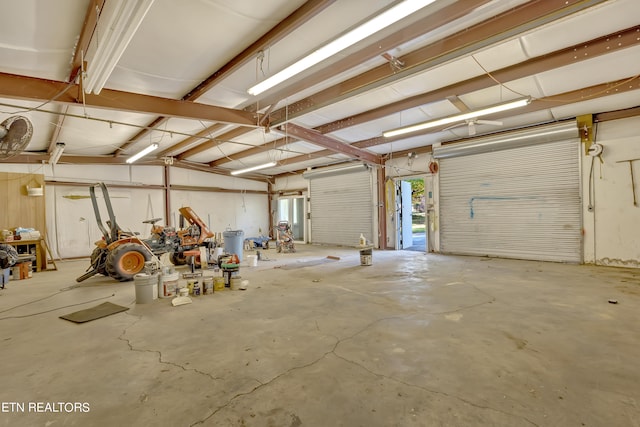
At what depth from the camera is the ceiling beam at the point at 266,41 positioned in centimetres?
269

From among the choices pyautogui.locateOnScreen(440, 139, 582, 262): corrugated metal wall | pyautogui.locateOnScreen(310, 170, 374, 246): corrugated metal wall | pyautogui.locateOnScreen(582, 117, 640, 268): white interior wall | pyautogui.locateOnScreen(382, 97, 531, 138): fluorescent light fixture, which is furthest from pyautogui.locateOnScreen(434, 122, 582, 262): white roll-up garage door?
pyautogui.locateOnScreen(310, 170, 374, 246): corrugated metal wall

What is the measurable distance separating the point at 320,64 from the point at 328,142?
3.61 meters

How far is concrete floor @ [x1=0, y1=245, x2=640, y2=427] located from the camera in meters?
1.67

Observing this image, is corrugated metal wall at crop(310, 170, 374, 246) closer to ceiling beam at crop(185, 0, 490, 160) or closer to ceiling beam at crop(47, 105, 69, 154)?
ceiling beam at crop(185, 0, 490, 160)

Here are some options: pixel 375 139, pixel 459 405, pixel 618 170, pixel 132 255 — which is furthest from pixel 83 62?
pixel 618 170

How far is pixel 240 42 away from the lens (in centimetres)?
329

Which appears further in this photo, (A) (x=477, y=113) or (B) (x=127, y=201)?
(B) (x=127, y=201)

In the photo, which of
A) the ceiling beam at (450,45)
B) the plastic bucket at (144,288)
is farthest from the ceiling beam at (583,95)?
the plastic bucket at (144,288)

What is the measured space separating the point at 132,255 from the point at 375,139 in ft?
19.8

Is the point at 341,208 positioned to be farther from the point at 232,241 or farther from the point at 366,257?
the point at 232,241

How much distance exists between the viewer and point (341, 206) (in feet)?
32.9

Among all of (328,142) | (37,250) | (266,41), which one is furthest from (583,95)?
(37,250)

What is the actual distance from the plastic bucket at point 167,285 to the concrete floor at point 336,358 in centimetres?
20

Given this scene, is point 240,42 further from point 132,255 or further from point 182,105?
point 132,255
